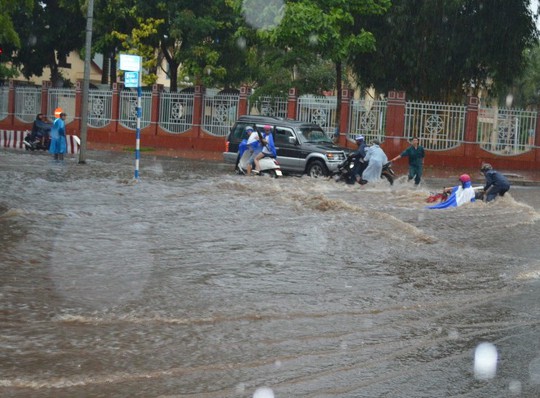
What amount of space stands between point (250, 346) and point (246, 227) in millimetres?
7560

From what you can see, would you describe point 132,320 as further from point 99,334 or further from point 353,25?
point 353,25

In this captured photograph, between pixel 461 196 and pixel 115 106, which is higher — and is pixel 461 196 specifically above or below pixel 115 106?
below

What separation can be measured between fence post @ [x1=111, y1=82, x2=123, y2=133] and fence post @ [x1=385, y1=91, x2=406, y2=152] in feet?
46.9

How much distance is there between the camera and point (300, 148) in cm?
2633

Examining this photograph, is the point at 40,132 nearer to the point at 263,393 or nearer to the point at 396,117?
the point at 396,117

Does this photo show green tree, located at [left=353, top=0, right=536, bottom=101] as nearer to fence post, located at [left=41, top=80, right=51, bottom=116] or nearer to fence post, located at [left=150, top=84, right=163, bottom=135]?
fence post, located at [left=150, top=84, right=163, bottom=135]

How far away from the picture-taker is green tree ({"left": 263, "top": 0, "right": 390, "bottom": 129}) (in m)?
33.6

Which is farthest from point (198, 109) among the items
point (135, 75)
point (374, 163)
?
point (374, 163)

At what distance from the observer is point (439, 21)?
1432 inches

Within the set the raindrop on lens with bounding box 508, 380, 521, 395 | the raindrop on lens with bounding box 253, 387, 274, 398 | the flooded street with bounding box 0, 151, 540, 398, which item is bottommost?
the flooded street with bounding box 0, 151, 540, 398

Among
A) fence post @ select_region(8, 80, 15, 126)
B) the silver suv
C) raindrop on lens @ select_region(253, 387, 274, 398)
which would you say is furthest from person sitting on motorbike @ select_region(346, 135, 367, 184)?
fence post @ select_region(8, 80, 15, 126)

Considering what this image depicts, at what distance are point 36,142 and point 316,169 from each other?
1367 cm

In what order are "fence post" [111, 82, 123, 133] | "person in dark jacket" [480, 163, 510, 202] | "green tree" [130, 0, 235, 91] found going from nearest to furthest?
1. "person in dark jacket" [480, 163, 510, 202]
2. "green tree" [130, 0, 235, 91]
3. "fence post" [111, 82, 123, 133]

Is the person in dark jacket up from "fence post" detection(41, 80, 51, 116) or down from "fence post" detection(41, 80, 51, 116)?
down
